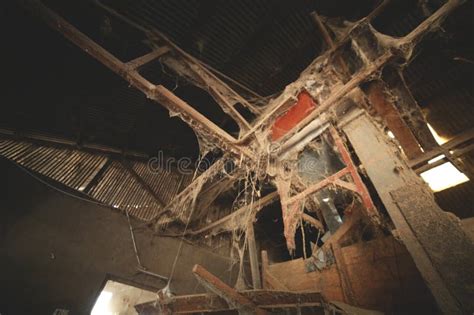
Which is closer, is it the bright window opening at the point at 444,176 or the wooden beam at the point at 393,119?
the wooden beam at the point at 393,119

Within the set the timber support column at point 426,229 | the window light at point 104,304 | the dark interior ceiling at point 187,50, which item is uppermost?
the dark interior ceiling at point 187,50

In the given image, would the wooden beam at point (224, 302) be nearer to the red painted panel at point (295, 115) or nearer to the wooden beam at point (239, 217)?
the wooden beam at point (239, 217)

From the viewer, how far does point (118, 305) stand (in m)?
13.2

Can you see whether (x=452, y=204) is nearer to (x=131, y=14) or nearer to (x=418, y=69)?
(x=418, y=69)

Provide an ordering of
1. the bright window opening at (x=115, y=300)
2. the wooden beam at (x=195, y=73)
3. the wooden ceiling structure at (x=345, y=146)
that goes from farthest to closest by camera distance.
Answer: the bright window opening at (x=115, y=300) → the wooden beam at (x=195, y=73) → the wooden ceiling structure at (x=345, y=146)

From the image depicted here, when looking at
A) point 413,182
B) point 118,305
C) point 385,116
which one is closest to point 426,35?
point 385,116

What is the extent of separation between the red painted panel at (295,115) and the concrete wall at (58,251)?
5.23 m

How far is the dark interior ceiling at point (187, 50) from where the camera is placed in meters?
4.05

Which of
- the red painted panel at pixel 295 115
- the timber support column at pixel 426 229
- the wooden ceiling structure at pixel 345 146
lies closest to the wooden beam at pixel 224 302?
the wooden ceiling structure at pixel 345 146

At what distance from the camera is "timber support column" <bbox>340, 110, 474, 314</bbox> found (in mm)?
2041

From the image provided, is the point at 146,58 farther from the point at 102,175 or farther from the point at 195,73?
the point at 102,175

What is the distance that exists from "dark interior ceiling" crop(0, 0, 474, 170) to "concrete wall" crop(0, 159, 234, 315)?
6.19ft

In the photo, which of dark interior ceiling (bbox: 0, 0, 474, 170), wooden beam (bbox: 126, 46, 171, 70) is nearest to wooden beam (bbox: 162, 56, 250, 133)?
wooden beam (bbox: 126, 46, 171, 70)

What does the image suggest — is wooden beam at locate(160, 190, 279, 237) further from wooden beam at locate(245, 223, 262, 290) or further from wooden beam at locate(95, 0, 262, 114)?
wooden beam at locate(95, 0, 262, 114)
